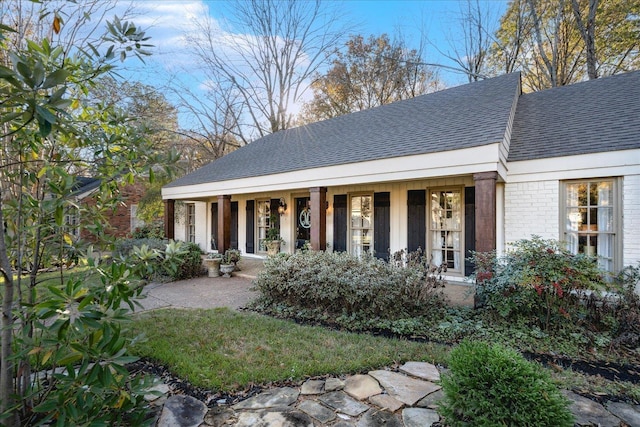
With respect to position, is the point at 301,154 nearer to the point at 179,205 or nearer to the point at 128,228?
the point at 179,205

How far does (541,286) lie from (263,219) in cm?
874

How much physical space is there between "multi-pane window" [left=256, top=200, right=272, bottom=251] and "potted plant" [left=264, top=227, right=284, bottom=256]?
55 centimetres

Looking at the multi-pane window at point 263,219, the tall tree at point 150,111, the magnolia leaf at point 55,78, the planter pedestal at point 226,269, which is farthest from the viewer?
the tall tree at point 150,111

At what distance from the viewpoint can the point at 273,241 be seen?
10234 mm

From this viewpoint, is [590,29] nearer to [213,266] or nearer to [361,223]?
[361,223]

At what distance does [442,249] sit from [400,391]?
520 cm

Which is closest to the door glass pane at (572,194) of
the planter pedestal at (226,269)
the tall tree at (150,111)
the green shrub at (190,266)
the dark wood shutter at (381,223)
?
the dark wood shutter at (381,223)

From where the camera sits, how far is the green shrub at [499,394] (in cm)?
185

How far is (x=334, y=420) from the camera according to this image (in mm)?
2324

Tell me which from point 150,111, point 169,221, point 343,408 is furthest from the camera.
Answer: point 150,111

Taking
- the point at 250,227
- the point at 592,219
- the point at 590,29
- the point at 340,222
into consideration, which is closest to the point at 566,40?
the point at 590,29

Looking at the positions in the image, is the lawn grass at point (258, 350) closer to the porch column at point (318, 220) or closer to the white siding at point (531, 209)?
the porch column at point (318, 220)

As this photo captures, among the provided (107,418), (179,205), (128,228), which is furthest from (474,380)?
(128,228)

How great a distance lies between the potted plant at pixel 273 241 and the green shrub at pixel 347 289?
4.43m
